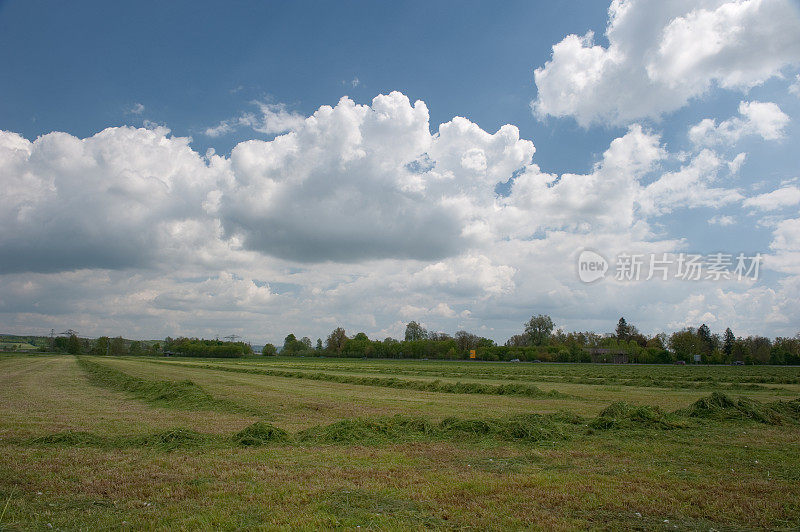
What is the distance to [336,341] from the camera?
7101 inches

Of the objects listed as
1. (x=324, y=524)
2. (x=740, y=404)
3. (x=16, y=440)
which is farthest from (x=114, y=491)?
(x=740, y=404)

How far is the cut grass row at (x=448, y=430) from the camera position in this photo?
1287 cm

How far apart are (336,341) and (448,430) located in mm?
170113

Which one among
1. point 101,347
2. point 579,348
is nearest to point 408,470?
point 579,348

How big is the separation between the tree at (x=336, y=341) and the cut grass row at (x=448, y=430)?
16106 cm

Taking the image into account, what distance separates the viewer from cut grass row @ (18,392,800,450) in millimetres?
12867

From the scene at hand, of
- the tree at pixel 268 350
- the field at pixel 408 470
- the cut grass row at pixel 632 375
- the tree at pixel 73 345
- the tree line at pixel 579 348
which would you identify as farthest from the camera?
the tree at pixel 268 350

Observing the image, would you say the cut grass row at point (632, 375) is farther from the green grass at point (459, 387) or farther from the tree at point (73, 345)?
the tree at point (73, 345)

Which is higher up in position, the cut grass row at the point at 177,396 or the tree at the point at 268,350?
the cut grass row at the point at 177,396

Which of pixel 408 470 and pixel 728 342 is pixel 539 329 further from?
pixel 408 470

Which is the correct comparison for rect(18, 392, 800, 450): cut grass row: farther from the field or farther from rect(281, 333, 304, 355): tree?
rect(281, 333, 304, 355): tree

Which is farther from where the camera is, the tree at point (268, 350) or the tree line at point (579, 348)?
the tree at point (268, 350)

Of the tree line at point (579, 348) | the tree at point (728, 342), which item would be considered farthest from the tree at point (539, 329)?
the tree at point (728, 342)

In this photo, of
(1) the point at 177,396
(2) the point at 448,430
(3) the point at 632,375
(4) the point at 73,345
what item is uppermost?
(2) the point at 448,430
